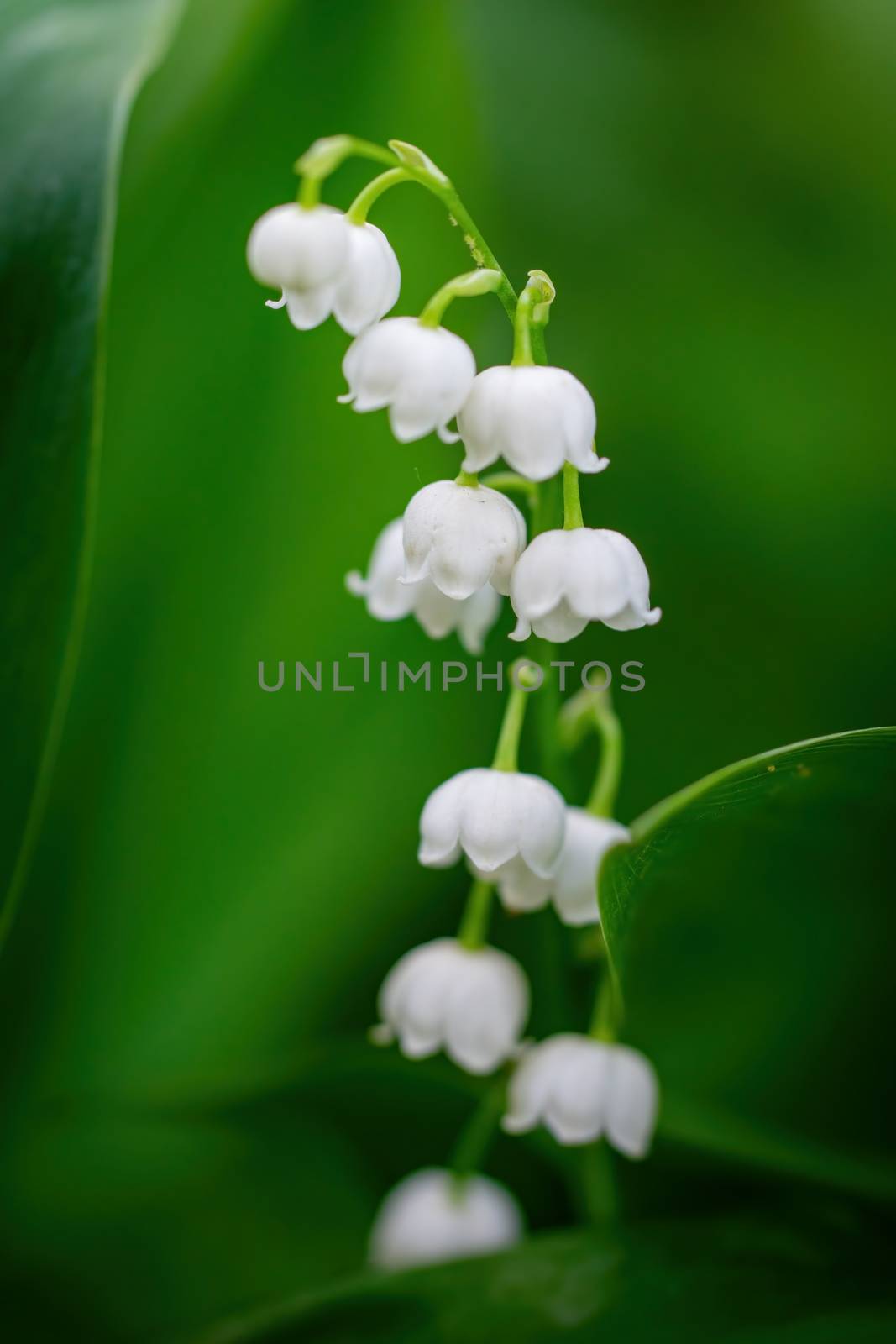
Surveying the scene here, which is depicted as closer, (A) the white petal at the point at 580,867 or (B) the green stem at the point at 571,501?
(B) the green stem at the point at 571,501

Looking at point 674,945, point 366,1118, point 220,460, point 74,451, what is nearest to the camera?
point 74,451

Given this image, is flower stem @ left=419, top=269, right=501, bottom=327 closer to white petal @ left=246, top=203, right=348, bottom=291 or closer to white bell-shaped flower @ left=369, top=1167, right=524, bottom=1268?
white petal @ left=246, top=203, right=348, bottom=291

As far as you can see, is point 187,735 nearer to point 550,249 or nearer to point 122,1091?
point 122,1091

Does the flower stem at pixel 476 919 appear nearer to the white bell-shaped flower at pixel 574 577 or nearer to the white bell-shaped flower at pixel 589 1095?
the white bell-shaped flower at pixel 589 1095

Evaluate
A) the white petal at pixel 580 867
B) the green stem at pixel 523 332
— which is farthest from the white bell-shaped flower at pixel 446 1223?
the green stem at pixel 523 332

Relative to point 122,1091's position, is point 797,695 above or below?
above

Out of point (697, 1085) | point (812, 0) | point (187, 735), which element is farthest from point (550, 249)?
point (697, 1085)

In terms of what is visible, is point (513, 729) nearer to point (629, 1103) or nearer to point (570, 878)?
point (570, 878)
